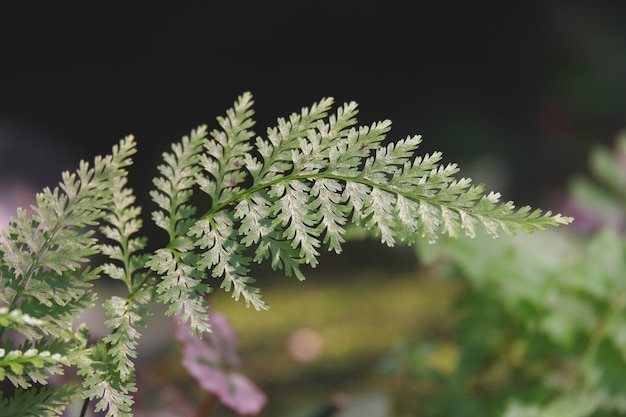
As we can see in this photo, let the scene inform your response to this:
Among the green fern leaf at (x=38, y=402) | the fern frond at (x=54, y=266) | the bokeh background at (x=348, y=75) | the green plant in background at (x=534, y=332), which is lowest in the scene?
the green fern leaf at (x=38, y=402)

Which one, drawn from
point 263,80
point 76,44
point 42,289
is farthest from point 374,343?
point 76,44

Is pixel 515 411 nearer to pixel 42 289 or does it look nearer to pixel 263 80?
pixel 42 289

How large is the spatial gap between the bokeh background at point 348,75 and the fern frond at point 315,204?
1.57 meters

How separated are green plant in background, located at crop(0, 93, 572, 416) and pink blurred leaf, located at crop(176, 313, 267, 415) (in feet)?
0.75

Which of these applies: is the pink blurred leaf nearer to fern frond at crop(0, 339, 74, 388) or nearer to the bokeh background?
fern frond at crop(0, 339, 74, 388)

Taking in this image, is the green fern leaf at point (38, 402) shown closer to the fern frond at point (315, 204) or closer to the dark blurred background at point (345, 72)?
the fern frond at point (315, 204)

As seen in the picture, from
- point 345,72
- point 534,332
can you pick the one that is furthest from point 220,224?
point 345,72

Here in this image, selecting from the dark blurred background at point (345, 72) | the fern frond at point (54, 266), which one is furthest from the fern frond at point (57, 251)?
the dark blurred background at point (345, 72)

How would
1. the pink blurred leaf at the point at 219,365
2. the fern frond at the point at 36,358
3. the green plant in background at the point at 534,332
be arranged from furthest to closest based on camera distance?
the green plant in background at the point at 534,332
the pink blurred leaf at the point at 219,365
the fern frond at the point at 36,358

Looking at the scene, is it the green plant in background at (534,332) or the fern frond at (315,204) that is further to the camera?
the green plant in background at (534,332)

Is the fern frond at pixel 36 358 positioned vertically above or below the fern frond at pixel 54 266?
below

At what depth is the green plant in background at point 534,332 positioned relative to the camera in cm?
112

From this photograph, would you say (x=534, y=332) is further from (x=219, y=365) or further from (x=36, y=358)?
(x=36, y=358)

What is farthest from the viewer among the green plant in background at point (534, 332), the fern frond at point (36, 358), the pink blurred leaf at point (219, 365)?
the green plant in background at point (534, 332)
